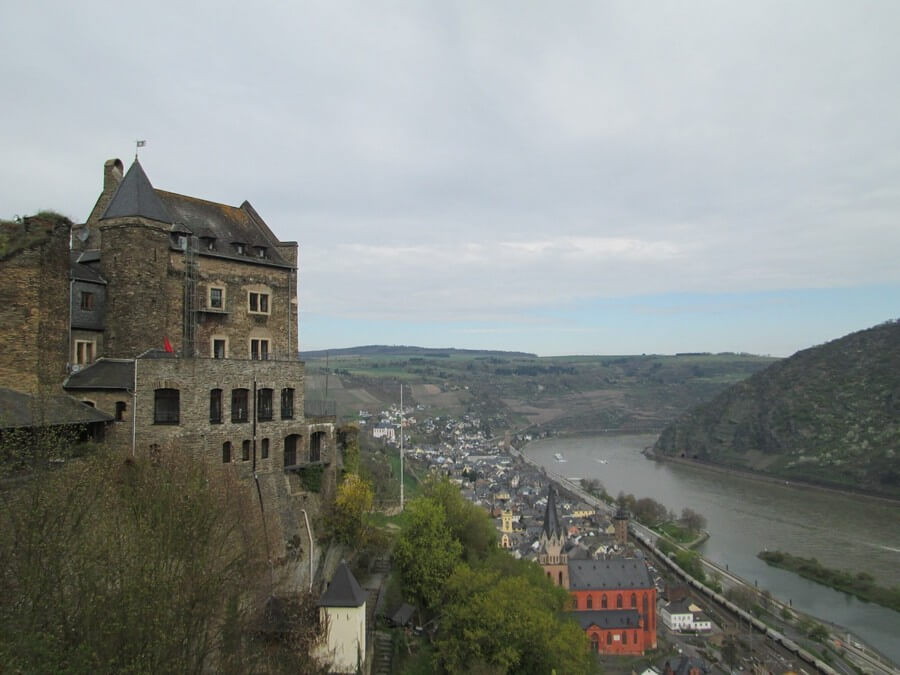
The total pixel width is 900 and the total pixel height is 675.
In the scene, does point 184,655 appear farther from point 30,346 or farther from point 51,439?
point 30,346

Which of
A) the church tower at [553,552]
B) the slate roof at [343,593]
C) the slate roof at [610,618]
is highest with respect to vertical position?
the slate roof at [343,593]

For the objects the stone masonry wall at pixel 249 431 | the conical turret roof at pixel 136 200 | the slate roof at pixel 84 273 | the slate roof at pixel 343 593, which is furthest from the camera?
the conical turret roof at pixel 136 200

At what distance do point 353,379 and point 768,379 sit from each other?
96964 millimetres

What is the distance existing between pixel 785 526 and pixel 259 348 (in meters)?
70.8

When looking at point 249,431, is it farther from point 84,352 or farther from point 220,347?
point 84,352

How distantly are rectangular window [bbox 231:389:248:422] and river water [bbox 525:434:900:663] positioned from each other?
45.8m

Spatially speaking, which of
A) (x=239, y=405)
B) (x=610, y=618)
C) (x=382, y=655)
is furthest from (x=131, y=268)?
(x=610, y=618)

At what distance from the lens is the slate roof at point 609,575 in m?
54.7

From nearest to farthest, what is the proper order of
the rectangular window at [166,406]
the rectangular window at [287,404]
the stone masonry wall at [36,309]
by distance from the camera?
1. the stone masonry wall at [36,309]
2. the rectangular window at [166,406]
3. the rectangular window at [287,404]

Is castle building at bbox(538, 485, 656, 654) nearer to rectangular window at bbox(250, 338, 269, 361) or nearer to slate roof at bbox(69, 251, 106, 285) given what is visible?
rectangular window at bbox(250, 338, 269, 361)

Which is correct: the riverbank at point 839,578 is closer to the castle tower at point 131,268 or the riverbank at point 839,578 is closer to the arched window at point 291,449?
the arched window at point 291,449

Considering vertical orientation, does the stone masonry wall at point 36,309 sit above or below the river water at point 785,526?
above

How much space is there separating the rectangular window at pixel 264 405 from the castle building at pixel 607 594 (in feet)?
112

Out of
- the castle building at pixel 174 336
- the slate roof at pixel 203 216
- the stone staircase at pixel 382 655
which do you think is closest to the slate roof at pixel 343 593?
the castle building at pixel 174 336
